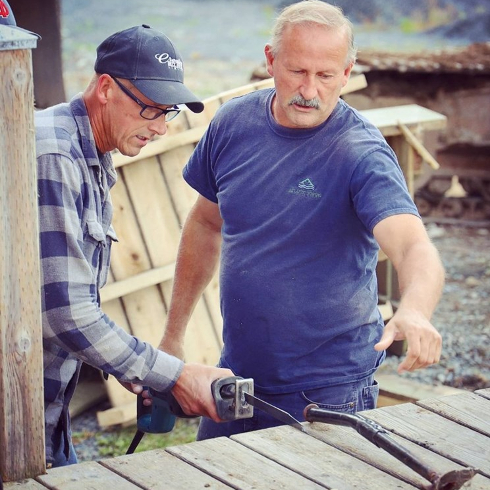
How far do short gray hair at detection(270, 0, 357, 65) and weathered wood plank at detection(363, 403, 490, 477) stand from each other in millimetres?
1206

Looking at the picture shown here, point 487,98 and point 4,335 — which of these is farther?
point 487,98

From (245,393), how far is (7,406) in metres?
0.77

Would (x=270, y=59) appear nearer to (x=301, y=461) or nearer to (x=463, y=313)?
(x=301, y=461)

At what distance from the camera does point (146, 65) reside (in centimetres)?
288

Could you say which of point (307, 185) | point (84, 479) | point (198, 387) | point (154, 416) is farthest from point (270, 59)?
point (84, 479)

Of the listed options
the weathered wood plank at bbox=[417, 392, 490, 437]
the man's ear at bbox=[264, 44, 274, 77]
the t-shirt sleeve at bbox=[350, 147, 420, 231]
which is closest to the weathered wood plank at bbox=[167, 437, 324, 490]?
the weathered wood plank at bbox=[417, 392, 490, 437]

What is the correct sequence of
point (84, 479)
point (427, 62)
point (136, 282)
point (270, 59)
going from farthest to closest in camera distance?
point (427, 62) < point (136, 282) < point (270, 59) < point (84, 479)

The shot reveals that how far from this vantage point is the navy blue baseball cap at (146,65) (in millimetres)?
2861

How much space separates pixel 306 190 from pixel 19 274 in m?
1.11

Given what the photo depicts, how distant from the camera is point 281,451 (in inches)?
104

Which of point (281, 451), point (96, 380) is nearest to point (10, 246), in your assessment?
point (281, 451)

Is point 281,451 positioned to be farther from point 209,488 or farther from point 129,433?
point 129,433

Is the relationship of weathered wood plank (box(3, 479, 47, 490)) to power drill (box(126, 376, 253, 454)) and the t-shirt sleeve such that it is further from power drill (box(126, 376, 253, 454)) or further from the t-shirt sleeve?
the t-shirt sleeve

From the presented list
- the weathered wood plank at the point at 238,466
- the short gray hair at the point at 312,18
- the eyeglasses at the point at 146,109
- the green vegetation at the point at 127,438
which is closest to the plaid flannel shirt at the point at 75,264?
the eyeglasses at the point at 146,109
